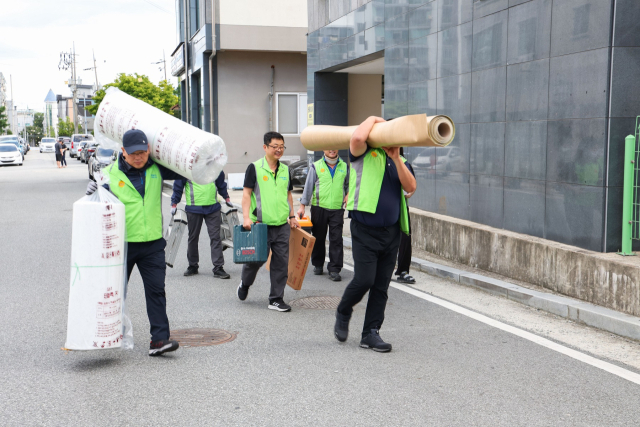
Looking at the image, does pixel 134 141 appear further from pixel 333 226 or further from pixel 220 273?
pixel 333 226

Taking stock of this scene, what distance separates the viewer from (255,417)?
4.09m

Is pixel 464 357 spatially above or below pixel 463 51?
below

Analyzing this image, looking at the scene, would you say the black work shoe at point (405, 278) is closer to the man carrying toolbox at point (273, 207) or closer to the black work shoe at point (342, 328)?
the man carrying toolbox at point (273, 207)

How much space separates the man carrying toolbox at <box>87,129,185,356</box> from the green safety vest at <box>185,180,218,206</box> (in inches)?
135

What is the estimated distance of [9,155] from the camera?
44562 mm

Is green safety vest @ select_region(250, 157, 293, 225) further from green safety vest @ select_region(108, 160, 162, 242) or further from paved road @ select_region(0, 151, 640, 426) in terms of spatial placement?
green safety vest @ select_region(108, 160, 162, 242)

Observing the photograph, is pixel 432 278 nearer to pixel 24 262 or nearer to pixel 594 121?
pixel 594 121

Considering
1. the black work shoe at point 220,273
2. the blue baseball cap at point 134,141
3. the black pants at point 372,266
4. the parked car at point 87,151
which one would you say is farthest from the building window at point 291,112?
the blue baseball cap at point 134,141

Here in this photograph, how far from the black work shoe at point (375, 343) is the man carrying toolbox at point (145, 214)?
5.05 feet

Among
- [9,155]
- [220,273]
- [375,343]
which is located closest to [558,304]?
[375,343]

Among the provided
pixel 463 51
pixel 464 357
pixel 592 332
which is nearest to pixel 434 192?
pixel 463 51

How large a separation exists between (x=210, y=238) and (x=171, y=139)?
3984 mm

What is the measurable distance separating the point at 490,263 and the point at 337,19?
9.36 m

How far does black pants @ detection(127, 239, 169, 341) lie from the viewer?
528 cm
